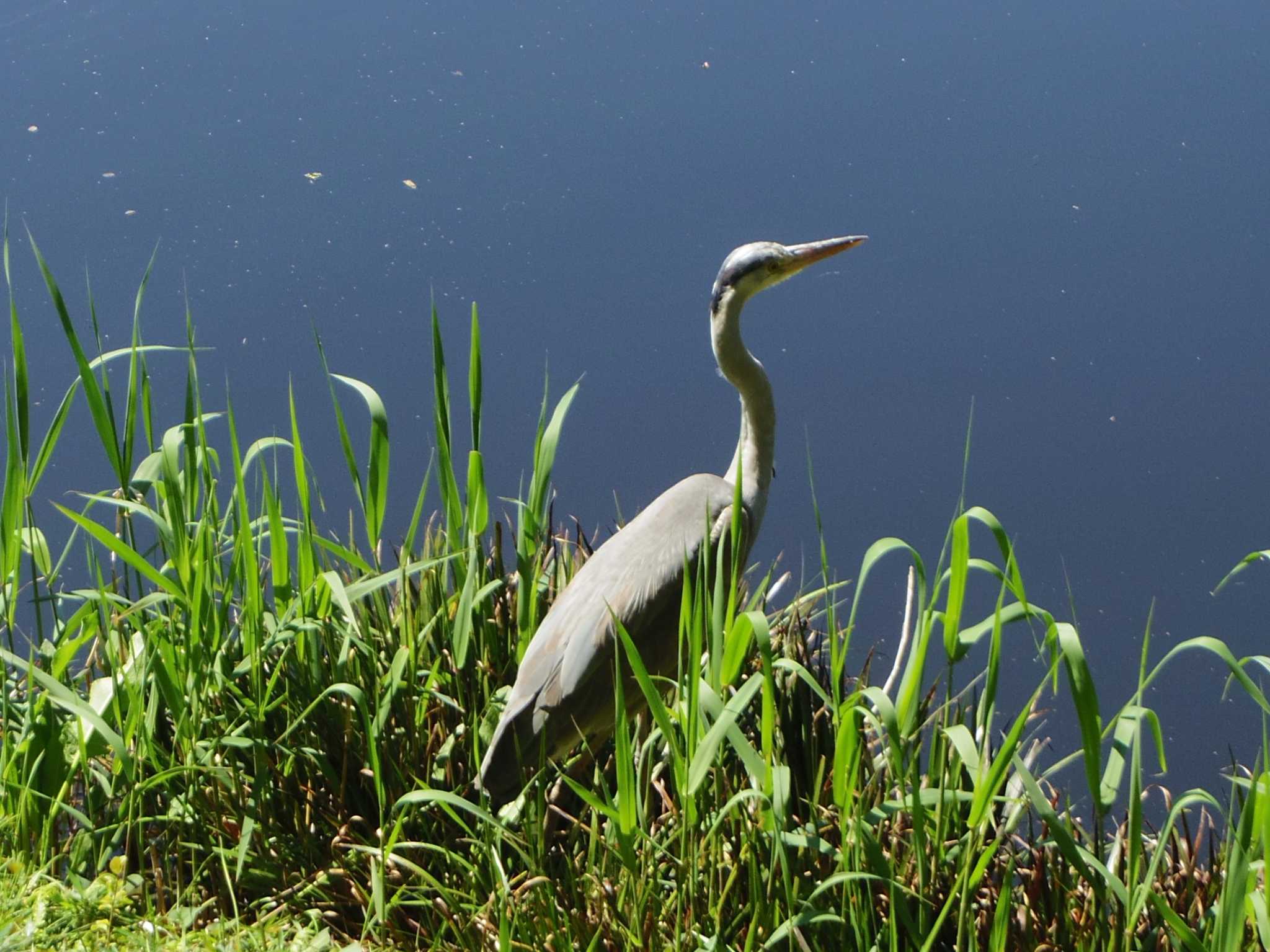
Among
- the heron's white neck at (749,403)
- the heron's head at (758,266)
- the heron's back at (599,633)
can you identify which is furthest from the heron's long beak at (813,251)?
the heron's back at (599,633)

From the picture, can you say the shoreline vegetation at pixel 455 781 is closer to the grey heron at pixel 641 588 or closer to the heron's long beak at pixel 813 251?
the grey heron at pixel 641 588

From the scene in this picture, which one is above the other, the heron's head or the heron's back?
the heron's head

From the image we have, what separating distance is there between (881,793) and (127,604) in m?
1.29

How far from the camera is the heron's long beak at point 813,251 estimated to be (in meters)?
3.13

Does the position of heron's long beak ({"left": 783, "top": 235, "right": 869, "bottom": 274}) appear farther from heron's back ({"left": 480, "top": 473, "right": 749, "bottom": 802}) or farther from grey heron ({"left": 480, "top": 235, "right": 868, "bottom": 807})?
heron's back ({"left": 480, "top": 473, "right": 749, "bottom": 802})

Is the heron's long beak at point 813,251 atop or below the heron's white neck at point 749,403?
atop

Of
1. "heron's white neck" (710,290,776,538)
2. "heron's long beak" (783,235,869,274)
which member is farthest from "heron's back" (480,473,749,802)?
"heron's long beak" (783,235,869,274)

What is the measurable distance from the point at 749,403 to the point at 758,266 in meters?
Result: 0.32

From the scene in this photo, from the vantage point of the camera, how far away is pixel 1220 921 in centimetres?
154

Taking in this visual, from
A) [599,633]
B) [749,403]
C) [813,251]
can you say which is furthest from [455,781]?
[813,251]

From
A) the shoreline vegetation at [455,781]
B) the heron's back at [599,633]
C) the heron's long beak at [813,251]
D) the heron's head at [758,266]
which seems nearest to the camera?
the shoreline vegetation at [455,781]

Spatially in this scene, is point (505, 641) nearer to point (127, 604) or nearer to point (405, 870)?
point (405, 870)

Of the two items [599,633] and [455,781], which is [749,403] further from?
[455,781]

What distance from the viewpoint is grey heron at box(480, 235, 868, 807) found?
2.34 m
